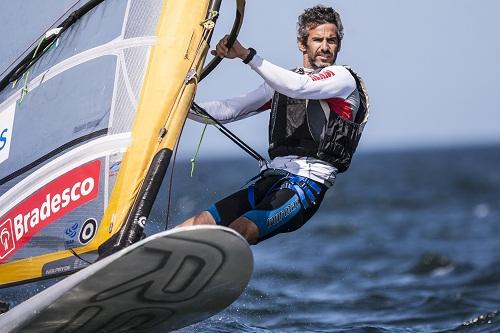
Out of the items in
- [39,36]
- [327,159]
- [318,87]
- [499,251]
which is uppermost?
[39,36]

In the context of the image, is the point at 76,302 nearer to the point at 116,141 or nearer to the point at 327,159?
the point at 116,141

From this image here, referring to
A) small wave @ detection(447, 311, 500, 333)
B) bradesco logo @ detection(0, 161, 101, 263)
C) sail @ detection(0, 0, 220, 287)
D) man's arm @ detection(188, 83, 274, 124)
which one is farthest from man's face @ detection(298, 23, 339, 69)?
small wave @ detection(447, 311, 500, 333)

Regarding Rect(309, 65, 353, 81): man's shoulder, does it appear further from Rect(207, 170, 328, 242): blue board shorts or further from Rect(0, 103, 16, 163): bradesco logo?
Rect(0, 103, 16, 163): bradesco logo

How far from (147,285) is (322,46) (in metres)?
1.67

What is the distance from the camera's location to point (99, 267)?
4535 millimetres

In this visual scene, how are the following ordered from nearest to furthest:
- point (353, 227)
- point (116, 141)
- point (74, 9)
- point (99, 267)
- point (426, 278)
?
1. point (99, 267)
2. point (116, 141)
3. point (74, 9)
4. point (426, 278)
5. point (353, 227)

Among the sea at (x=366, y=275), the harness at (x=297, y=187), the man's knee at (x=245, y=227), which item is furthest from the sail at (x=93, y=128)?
the harness at (x=297, y=187)

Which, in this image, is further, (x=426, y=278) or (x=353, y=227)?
(x=353, y=227)

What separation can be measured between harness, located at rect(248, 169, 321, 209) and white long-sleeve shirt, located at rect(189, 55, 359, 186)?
30 mm

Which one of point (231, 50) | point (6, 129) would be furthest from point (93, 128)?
point (231, 50)

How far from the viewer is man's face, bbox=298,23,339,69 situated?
18.3 feet

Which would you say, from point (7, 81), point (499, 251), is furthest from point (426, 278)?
point (7, 81)

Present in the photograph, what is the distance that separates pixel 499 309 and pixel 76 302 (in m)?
4.07

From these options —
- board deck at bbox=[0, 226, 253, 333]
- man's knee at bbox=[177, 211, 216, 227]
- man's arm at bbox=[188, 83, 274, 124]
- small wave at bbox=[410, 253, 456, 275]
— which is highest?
man's arm at bbox=[188, 83, 274, 124]
